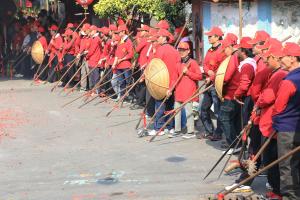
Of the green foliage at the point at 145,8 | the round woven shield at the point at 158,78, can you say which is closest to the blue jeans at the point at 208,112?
the round woven shield at the point at 158,78

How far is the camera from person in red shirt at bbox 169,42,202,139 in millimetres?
10570

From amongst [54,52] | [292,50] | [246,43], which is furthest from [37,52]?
[292,50]

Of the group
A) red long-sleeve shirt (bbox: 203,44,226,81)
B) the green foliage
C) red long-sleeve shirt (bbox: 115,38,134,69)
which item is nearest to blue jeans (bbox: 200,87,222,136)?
red long-sleeve shirt (bbox: 203,44,226,81)

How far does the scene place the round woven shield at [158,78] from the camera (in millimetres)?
10742

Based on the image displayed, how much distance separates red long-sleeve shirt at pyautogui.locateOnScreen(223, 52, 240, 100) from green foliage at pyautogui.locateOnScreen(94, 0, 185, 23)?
256 inches

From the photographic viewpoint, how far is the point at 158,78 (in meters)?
10.8

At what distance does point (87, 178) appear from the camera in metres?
8.45

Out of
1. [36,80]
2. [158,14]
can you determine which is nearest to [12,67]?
[36,80]

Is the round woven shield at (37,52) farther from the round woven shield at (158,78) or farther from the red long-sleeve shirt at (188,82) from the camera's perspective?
the red long-sleeve shirt at (188,82)

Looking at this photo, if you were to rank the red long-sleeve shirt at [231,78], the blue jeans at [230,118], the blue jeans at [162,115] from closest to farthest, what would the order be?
the red long-sleeve shirt at [231,78] < the blue jeans at [230,118] < the blue jeans at [162,115]

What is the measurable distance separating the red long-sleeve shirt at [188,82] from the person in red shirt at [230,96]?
1.21 meters

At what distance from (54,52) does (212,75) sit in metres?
9.84

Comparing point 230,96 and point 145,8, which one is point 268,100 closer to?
point 230,96

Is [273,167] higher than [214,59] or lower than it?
lower
